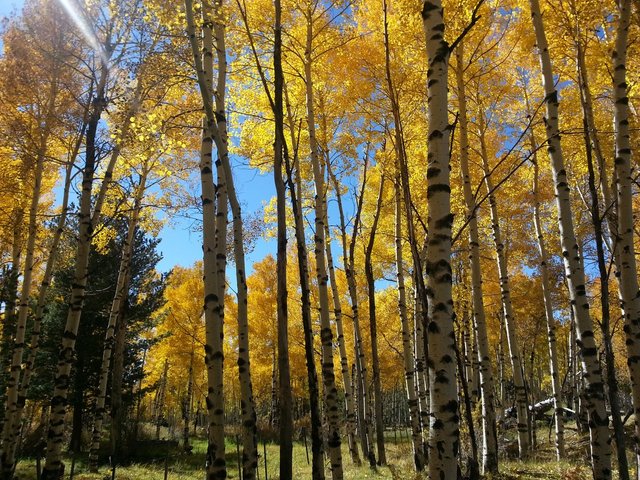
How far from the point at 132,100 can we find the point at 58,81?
300 centimetres

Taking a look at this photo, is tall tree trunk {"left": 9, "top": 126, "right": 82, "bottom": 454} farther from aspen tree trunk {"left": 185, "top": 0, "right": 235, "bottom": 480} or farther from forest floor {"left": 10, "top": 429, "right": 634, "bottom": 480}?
aspen tree trunk {"left": 185, "top": 0, "right": 235, "bottom": 480}

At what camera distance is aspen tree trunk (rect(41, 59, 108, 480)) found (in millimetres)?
5516

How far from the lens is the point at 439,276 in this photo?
2555 mm

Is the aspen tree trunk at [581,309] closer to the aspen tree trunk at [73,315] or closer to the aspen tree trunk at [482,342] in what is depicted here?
the aspen tree trunk at [482,342]

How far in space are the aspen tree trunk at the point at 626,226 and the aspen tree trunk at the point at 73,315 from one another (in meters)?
6.73

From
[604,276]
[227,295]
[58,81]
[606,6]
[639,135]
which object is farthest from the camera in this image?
[227,295]

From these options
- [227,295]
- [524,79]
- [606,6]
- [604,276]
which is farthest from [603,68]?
[227,295]

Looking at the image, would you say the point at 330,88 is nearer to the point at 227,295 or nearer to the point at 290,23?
the point at 290,23

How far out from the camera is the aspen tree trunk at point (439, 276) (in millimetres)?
2326

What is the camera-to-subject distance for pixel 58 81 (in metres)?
8.82

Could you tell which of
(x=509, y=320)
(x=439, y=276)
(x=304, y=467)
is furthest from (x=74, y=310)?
(x=304, y=467)

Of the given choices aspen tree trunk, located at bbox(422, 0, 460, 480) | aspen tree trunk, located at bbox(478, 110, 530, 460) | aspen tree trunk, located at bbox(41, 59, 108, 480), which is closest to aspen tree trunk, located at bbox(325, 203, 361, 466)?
aspen tree trunk, located at bbox(478, 110, 530, 460)

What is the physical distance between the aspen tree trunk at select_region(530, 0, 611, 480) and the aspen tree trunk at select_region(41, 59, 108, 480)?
6180mm

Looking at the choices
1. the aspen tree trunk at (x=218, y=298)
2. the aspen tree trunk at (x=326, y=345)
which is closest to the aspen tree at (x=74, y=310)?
the aspen tree trunk at (x=218, y=298)
